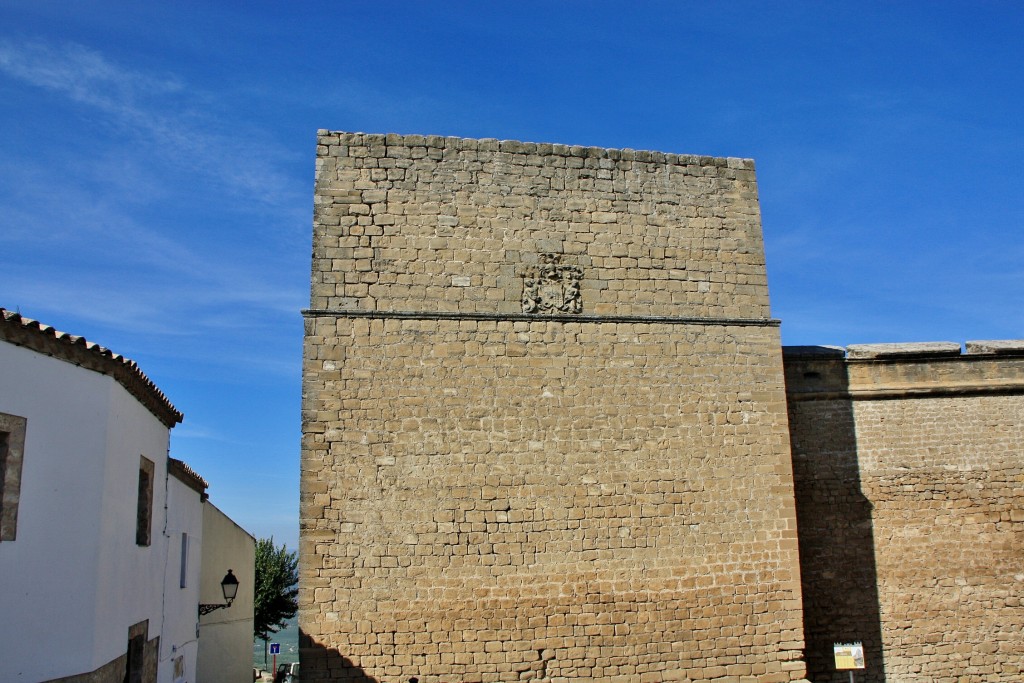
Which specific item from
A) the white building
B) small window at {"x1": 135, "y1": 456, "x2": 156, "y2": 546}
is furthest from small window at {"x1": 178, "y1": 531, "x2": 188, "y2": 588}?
the white building

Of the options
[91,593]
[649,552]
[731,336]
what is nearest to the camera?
[91,593]

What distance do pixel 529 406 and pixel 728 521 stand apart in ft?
7.71

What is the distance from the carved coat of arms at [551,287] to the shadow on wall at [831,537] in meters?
3.09

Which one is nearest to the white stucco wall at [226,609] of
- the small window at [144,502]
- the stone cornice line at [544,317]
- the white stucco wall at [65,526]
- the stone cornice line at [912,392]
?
the small window at [144,502]

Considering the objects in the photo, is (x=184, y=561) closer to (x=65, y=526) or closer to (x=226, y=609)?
(x=226, y=609)

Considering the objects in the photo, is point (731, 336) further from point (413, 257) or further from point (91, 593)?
point (91, 593)

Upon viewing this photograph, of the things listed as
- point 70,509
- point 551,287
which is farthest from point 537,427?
point 70,509

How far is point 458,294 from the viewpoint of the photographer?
8672 millimetres

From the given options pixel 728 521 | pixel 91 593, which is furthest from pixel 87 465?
pixel 728 521

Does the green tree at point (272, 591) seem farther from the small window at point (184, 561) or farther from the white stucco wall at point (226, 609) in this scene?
the small window at point (184, 561)

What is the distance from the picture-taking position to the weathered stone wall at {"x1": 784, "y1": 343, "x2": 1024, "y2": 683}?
31.7 feet

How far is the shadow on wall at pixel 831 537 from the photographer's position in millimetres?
9547

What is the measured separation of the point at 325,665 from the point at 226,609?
7109 millimetres

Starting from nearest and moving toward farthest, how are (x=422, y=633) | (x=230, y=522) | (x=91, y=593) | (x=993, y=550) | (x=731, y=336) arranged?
(x=91, y=593) < (x=422, y=633) < (x=731, y=336) < (x=993, y=550) < (x=230, y=522)
